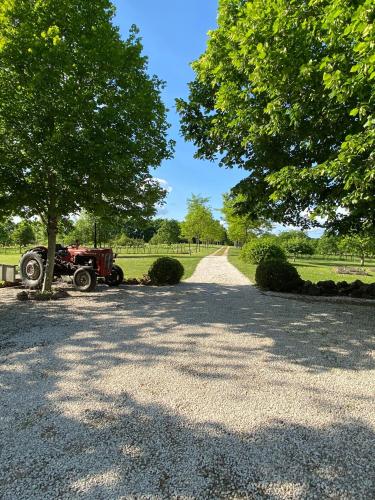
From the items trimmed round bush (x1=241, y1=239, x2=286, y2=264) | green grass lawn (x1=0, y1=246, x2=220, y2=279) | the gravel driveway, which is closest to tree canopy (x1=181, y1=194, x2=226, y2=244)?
green grass lawn (x1=0, y1=246, x2=220, y2=279)

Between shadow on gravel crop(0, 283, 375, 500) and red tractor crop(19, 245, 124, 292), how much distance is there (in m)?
4.29

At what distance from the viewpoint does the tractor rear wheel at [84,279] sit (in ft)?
32.2

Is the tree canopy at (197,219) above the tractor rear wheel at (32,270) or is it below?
above

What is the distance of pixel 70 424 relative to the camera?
109 inches

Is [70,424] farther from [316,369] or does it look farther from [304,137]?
[304,137]

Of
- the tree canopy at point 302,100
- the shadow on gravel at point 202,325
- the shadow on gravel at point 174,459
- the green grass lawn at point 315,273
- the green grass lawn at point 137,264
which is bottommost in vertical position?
the shadow on gravel at point 174,459

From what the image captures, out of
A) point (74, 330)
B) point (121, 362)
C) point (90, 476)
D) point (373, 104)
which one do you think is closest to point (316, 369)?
point (121, 362)

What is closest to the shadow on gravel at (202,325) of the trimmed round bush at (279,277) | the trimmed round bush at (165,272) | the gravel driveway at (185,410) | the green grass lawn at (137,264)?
the gravel driveway at (185,410)

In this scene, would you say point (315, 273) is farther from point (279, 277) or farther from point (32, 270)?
point (32, 270)

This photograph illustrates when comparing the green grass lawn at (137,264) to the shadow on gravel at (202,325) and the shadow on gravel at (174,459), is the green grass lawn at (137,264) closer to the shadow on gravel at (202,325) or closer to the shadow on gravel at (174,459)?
the shadow on gravel at (202,325)

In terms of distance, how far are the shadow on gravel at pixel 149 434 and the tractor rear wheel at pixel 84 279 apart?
4.10m

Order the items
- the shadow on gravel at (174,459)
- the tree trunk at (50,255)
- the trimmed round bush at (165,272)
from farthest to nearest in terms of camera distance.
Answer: the trimmed round bush at (165,272)
the tree trunk at (50,255)
the shadow on gravel at (174,459)

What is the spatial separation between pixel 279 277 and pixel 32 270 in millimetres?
8688

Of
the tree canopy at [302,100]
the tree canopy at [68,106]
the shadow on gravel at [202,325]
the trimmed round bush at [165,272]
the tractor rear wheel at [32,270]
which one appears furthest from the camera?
the trimmed round bush at [165,272]
